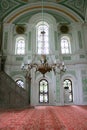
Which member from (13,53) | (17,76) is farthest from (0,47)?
(17,76)

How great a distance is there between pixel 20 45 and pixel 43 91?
12.9 ft

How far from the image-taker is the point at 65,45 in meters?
13.2

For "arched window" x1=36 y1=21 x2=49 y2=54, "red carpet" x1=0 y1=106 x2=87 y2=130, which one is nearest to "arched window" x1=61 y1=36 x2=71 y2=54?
"arched window" x1=36 y1=21 x2=49 y2=54

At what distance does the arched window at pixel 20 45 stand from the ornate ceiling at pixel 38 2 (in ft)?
6.84

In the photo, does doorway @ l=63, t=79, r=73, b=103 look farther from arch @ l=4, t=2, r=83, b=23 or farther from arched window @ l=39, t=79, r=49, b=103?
arch @ l=4, t=2, r=83, b=23

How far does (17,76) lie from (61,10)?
6.17m

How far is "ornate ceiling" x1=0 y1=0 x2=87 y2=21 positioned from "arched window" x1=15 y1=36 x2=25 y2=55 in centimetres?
209

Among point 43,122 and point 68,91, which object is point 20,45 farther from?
point 43,122

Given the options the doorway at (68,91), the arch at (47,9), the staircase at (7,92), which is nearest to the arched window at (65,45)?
the arch at (47,9)

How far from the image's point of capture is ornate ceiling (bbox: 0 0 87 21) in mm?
13102

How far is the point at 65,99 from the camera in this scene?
465 inches

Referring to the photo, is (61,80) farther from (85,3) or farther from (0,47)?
(85,3)

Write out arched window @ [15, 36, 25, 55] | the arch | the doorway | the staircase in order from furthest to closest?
1. the arch
2. arched window @ [15, 36, 25, 55]
3. the doorway
4. the staircase

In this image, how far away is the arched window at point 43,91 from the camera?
11.9 m
